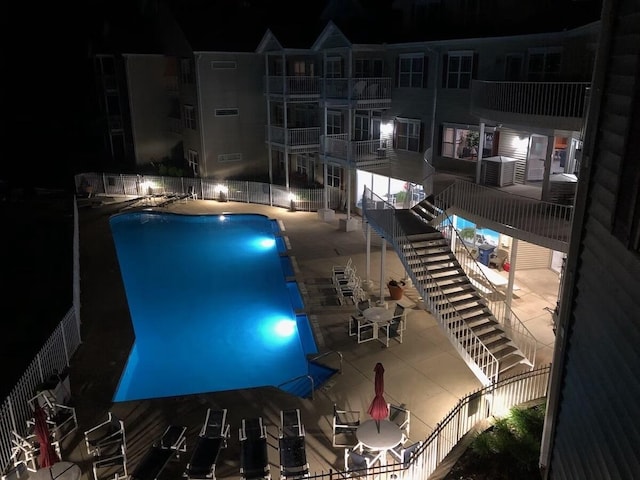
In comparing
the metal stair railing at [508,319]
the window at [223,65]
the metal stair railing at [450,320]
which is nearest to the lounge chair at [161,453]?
the metal stair railing at [450,320]

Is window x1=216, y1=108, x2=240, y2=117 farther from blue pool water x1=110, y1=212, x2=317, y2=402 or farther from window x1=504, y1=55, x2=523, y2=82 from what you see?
window x1=504, y1=55, x2=523, y2=82

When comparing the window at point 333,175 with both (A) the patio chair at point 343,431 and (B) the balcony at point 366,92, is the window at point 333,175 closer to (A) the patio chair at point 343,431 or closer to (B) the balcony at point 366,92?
(B) the balcony at point 366,92

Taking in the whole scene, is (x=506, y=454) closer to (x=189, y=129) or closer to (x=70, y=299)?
(x=70, y=299)

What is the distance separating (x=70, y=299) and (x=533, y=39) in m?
17.4

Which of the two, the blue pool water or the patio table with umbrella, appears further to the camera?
the blue pool water

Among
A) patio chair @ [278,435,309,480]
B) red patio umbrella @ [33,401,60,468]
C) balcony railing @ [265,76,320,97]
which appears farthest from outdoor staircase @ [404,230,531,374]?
balcony railing @ [265,76,320,97]

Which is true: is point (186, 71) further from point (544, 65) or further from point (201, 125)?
point (544, 65)

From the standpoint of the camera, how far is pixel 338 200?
2738 cm

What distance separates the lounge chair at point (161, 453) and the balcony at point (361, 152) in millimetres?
15752

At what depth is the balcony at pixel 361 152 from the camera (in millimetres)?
23297

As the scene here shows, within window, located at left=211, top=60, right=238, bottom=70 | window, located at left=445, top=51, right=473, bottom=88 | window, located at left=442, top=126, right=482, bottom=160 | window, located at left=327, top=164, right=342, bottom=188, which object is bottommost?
window, located at left=327, top=164, right=342, bottom=188

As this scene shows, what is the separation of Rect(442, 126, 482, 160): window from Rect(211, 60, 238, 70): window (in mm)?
14349

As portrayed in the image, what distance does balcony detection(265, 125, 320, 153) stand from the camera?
27.3m

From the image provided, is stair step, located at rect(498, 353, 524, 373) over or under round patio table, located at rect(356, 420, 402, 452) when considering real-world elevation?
under
